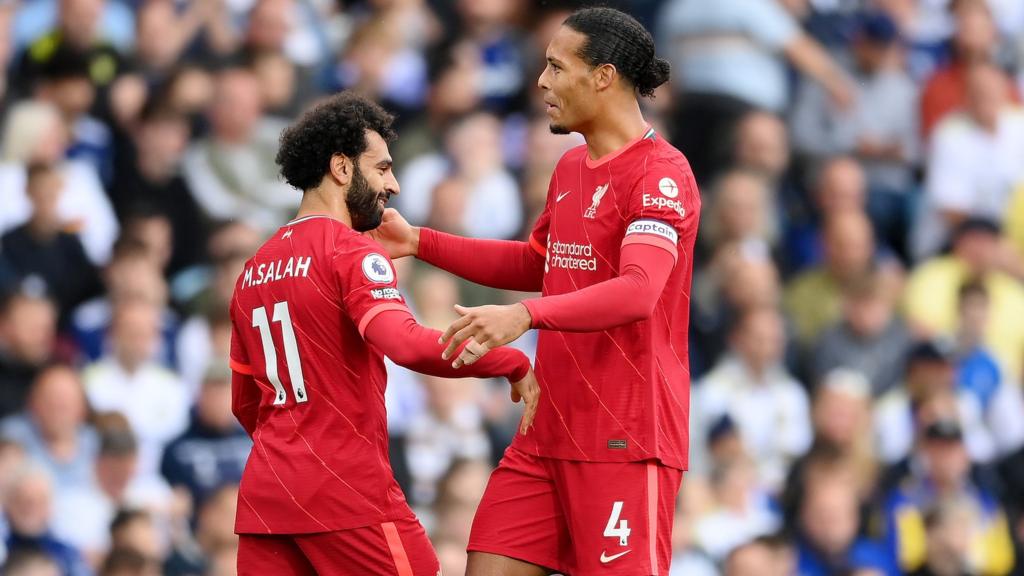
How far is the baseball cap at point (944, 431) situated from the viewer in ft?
31.4

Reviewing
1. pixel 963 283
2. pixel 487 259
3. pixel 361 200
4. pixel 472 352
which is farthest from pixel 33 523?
pixel 963 283

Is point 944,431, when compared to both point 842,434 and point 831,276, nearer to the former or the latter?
point 842,434

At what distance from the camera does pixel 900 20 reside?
10898 mm

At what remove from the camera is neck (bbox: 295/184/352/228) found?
4992 mm

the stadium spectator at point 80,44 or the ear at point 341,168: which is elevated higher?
the stadium spectator at point 80,44

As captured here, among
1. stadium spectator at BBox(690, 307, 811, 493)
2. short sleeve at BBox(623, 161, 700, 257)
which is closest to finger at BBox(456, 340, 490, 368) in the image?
short sleeve at BBox(623, 161, 700, 257)

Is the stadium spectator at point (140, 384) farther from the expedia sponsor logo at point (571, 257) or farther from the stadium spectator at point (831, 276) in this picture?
the stadium spectator at point (831, 276)

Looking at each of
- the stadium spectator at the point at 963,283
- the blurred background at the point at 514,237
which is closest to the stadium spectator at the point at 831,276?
the blurred background at the point at 514,237

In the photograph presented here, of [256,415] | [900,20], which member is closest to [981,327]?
[900,20]

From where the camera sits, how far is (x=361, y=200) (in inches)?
197

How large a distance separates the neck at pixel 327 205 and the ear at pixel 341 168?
5 centimetres

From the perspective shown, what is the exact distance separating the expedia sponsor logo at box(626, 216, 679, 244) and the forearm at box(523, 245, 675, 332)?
0.11 m

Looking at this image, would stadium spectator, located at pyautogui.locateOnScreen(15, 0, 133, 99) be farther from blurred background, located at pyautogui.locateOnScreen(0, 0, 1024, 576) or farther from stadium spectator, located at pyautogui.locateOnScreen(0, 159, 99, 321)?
stadium spectator, located at pyautogui.locateOnScreen(0, 159, 99, 321)

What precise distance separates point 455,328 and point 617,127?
0.96 metres
